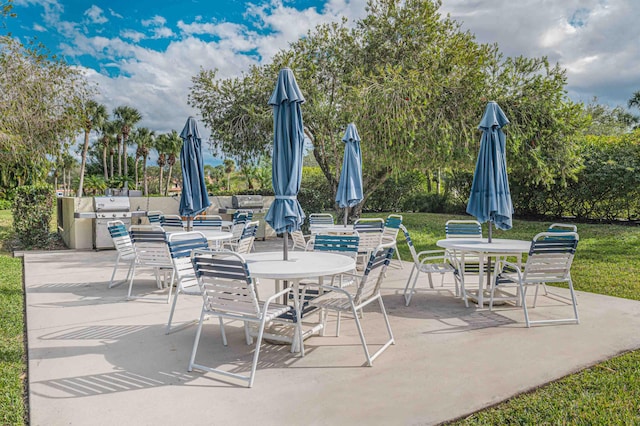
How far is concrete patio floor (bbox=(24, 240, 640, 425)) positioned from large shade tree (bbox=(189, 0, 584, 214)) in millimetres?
5006

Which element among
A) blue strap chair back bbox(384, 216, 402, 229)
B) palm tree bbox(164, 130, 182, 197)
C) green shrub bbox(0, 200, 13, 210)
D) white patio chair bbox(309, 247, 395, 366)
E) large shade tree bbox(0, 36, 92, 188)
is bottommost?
white patio chair bbox(309, 247, 395, 366)

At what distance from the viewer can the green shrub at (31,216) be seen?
1002cm

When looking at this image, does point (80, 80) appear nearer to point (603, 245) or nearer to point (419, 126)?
point (419, 126)

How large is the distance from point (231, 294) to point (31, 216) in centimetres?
904

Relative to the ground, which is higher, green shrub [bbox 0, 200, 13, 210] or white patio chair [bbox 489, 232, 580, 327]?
green shrub [bbox 0, 200, 13, 210]

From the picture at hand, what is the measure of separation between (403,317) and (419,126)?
19.1 ft

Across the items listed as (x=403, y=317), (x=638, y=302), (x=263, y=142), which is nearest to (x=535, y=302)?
(x=638, y=302)

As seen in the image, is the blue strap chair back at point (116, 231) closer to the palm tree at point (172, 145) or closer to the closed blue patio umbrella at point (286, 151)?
the closed blue patio umbrella at point (286, 151)

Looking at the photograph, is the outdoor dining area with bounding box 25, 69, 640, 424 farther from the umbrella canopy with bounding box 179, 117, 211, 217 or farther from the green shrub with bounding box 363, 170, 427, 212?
the green shrub with bounding box 363, 170, 427, 212

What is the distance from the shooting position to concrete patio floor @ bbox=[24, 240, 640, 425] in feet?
8.55

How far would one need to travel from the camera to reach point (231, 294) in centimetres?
313

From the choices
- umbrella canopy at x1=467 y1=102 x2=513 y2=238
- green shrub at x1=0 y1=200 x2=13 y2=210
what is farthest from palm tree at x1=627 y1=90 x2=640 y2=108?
green shrub at x1=0 y1=200 x2=13 y2=210

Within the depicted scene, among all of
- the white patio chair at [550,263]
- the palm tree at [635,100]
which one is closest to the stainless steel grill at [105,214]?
the white patio chair at [550,263]

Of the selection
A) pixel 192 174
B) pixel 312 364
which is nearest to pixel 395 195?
pixel 192 174
